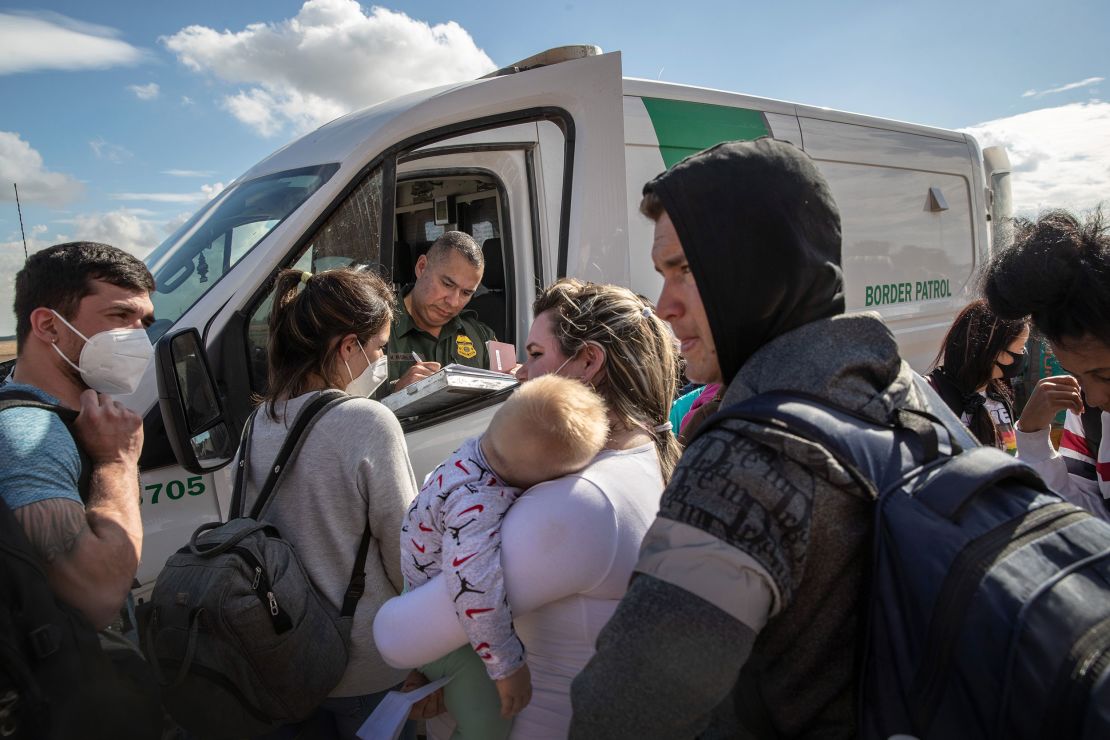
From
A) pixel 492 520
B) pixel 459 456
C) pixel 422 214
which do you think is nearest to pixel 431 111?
pixel 422 214

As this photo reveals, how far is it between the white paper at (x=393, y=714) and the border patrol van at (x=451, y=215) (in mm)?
1078

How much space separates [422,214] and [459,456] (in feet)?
9.38

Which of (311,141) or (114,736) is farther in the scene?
(311,141)

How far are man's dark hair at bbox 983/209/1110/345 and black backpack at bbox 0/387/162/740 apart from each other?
2.11 metres

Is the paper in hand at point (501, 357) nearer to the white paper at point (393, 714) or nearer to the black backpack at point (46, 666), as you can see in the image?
the white paper at point (393, 714)

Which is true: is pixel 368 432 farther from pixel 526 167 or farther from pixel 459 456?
pixel 526 167

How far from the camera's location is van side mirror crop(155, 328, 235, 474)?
2.01 metres

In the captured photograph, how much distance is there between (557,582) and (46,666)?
0.92 metres

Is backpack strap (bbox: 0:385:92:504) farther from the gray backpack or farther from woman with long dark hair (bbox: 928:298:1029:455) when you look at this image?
woman with long dark hair (bbox: 928:298:1029:455)

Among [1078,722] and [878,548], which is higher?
[878,548]

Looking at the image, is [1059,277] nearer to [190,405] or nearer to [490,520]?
[490,520]

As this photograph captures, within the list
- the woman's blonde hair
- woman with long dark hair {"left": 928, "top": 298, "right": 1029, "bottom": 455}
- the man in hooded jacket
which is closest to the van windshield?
the woman's blonde hair

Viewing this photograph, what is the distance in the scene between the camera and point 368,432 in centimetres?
180

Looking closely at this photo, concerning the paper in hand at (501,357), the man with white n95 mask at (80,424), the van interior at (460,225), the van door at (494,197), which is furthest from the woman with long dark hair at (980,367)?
the man with white n95 mask at (80,424)
